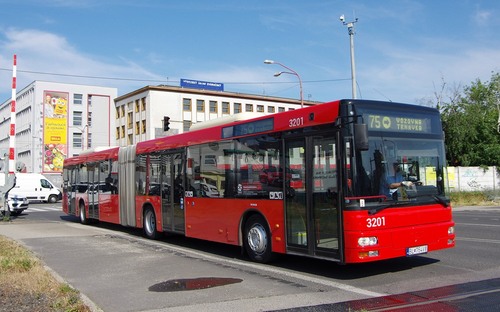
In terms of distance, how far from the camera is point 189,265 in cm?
974

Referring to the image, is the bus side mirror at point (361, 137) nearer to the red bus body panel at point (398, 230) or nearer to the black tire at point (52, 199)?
the red bus body panel at point (398, 230)

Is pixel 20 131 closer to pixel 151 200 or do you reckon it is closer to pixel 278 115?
pixel 151 200

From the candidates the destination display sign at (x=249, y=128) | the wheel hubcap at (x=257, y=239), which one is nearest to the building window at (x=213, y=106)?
the destination display sign at (x=249, y=128)

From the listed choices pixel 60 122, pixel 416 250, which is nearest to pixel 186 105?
pixel 60 122

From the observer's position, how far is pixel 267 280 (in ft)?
26.5

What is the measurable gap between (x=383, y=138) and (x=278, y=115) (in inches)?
85.6

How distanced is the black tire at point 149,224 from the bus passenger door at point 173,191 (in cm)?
86

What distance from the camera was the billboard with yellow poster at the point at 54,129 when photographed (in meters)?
83.9

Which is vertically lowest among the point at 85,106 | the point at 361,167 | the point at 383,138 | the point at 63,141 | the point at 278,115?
the point at 361,167

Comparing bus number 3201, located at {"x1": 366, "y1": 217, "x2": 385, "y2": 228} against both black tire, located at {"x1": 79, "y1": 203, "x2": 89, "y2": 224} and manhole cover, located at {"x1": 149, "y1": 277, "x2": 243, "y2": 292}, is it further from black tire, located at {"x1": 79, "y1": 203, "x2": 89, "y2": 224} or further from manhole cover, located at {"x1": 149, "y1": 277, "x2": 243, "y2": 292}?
black tire, located at {"x1": 79, "y1": 203, "x2": 89, "y2": 224}

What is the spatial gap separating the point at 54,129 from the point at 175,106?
99.7 feet

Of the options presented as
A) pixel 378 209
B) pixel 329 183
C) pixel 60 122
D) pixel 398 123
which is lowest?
pixel 378 209

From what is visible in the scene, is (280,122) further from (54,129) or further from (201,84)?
(54,129)

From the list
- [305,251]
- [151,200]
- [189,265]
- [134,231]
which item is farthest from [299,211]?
[134,231]
